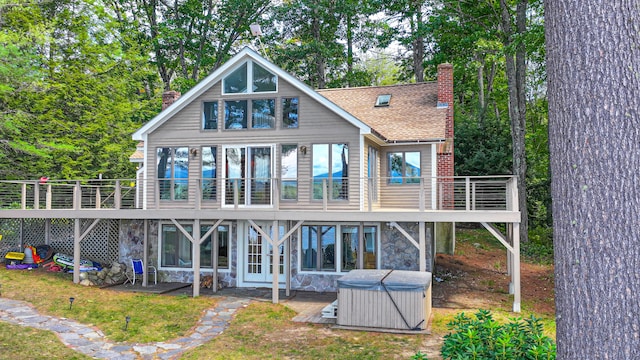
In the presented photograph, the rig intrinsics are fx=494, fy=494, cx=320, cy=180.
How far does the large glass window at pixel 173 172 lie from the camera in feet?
48.4

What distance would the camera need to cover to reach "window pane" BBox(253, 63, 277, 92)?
14453 millimetres

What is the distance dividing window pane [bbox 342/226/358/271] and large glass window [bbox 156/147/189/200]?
489cm

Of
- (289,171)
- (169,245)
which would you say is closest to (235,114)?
(289,171)

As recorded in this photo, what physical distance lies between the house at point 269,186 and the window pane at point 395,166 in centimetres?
4

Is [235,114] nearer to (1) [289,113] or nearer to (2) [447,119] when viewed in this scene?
(1) [289,113]

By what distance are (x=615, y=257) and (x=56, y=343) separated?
9622mm

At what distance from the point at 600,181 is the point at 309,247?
38.2 ft

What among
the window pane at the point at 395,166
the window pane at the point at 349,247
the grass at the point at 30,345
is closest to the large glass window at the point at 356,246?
the window pane at the point at 349,247

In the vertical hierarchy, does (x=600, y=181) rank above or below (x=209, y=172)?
below

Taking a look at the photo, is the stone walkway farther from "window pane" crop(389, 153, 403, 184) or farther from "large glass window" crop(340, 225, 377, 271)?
"window pane" crop(389, 153, 403, 184)

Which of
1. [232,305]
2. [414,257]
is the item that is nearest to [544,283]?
[414,257]

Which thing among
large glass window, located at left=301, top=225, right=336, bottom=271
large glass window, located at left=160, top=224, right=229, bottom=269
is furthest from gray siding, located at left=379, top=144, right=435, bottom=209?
large glass window, located at left=160, top=224, right=229, bottom=269

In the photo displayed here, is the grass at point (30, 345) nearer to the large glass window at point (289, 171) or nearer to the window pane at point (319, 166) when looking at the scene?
the large glass window at point (289, 171)

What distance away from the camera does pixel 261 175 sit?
14477 mm
